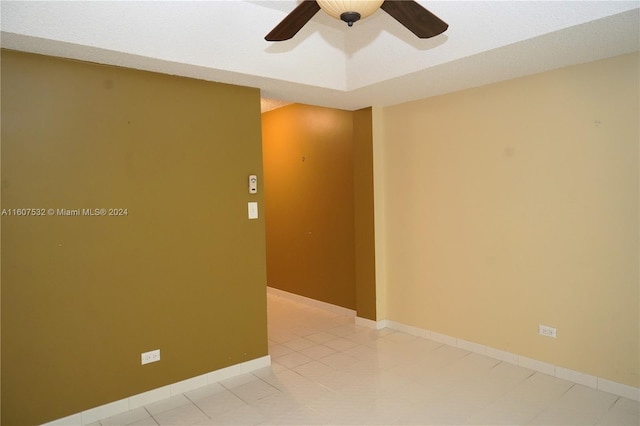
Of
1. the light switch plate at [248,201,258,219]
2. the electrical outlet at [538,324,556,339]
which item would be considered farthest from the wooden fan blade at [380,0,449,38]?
the electrical outlet at [538,324,556,339]

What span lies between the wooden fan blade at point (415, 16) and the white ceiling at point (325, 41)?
69 centimetres

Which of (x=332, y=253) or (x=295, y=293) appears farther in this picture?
(x=295, y=293)

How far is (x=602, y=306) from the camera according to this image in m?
2.84

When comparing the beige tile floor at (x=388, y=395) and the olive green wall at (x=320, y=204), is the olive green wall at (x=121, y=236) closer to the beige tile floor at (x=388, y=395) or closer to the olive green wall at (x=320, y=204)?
the beige tile floor at (x=388, y=395)

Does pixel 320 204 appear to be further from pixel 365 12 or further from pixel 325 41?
pixel 365 12

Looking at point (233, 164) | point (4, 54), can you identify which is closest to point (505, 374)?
point (233, 164)

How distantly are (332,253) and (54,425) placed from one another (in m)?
3.05

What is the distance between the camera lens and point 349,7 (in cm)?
175

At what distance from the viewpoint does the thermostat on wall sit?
3.31 metres

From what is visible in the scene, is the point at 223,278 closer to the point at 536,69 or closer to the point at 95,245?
the point at 95,245

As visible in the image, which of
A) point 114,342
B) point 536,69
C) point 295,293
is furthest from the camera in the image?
point 295,293

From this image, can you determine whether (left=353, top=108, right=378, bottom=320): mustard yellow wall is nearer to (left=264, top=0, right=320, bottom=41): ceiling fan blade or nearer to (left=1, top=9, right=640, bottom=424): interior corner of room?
(left=1, top=9, right=640, bottom=424): interior corner of room

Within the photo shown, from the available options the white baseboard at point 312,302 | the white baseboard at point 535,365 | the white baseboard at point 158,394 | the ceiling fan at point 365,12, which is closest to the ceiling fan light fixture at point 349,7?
the ceiling fan at point 365,12

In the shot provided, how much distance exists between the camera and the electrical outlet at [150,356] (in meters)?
2.82
